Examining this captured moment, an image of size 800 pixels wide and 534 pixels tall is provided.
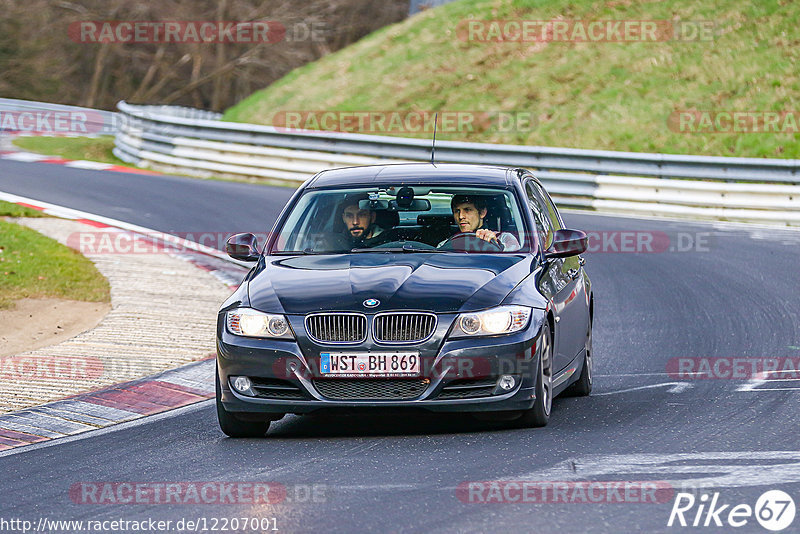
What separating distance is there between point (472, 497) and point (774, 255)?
38.7 feet

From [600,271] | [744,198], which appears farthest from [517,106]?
[600,271]

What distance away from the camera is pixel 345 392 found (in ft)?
24.1

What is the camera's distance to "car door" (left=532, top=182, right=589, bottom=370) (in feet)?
26.9

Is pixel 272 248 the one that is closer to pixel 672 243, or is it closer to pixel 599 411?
pixel 599 411

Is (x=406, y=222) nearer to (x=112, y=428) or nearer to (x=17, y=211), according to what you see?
(x=112, y=428)

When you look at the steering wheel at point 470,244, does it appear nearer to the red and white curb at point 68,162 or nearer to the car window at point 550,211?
the car window at point 550,211

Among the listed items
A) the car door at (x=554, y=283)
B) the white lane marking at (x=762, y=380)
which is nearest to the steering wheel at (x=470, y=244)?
the car door at (x=554, y=283)

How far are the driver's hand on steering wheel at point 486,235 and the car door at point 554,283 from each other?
302 millimetres

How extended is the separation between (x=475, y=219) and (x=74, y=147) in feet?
78.9

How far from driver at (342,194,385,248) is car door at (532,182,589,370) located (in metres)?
1.19

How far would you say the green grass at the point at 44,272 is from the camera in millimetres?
13414
